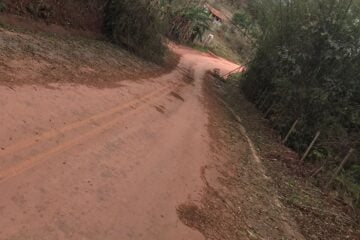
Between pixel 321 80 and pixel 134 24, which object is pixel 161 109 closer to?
pixel 321 80

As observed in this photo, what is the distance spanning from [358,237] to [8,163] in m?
7.68

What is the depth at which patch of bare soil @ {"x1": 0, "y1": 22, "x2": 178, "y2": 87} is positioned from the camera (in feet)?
37.1

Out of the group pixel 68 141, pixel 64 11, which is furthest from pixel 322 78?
pixel 68 141

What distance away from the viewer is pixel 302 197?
1197 cm

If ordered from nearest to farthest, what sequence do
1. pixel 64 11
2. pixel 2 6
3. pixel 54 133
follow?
pixel 54 133
pixel 2 6
pixel 64 11

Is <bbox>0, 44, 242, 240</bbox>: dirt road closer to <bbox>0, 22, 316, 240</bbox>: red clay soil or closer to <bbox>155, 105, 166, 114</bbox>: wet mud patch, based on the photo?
<bbox>0, 22, 316, 240</bbox>: red clay soil

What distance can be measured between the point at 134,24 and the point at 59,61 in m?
8.94

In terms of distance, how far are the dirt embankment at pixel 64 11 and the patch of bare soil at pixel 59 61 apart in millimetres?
1008

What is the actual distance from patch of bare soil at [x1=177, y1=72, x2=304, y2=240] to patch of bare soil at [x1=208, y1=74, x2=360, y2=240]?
337mm

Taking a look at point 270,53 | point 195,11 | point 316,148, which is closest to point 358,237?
point 316,148

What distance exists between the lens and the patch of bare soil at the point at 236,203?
26.7 feet

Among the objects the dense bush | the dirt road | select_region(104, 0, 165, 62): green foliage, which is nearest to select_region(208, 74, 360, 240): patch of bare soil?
the dense bush

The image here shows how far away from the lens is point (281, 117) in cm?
1908

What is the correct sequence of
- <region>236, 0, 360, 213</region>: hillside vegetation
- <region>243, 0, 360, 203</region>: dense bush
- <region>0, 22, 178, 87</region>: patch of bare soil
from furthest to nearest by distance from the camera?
<region>243, 0, 360, 203</region>: dense bush
<region>236, 0, 360, 213</region>: hillside vegetation
<region>0, 22, 178, 87</region>: patch of bare soil
